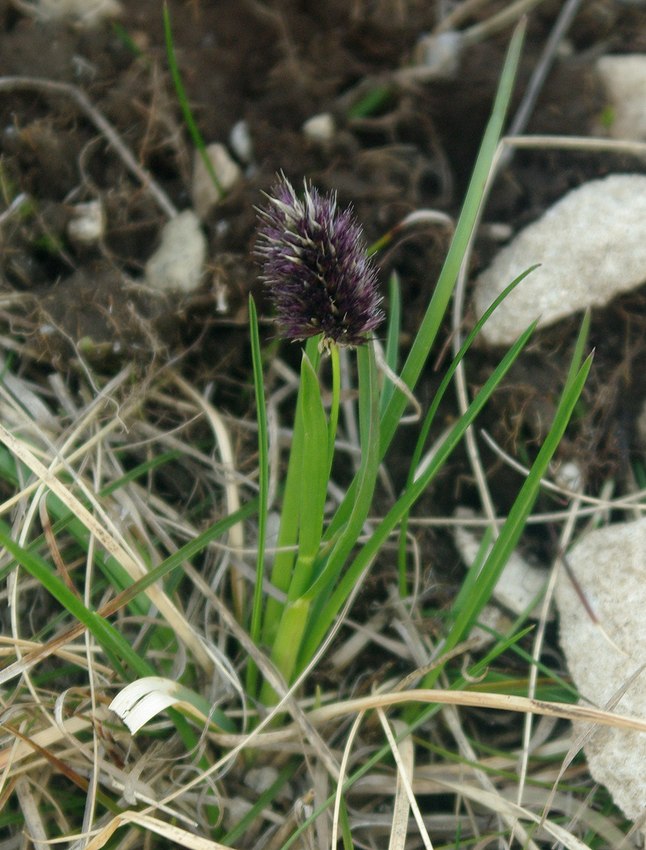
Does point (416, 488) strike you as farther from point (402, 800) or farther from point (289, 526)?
point (402, 800)

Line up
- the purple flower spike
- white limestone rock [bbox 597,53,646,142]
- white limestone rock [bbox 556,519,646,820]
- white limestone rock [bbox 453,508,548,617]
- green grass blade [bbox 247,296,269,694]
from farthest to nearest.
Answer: white limestone rock [bbox 597,53,646,142], white limestone rock [bbox 453,508,548,617], white limestone rock [bbox 556,519,646,820], green grass blade [bbox 247,296,269,694], the purple flower spike

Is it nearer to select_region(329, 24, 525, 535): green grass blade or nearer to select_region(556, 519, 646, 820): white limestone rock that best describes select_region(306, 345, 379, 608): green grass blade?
select_region(329, 24, 525, 535): green grass blade

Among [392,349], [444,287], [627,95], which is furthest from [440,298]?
[627,95]

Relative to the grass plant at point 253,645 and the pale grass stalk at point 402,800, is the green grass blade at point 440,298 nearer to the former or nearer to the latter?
the grass plant at point 253,645

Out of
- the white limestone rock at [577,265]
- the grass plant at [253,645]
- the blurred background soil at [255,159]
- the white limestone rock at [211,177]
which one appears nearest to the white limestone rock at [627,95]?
the blurred background soil at [255,159]

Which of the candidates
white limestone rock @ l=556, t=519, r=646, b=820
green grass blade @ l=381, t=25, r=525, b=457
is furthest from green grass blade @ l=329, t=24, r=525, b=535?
white limestone rock @ l=556, t=519, r=646, b=820

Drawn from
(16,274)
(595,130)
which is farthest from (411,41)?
(16,274)
